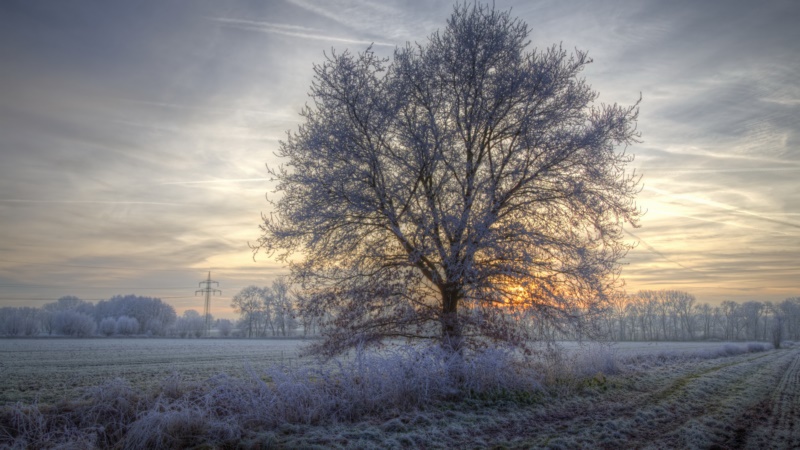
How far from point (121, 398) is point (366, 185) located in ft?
23.3

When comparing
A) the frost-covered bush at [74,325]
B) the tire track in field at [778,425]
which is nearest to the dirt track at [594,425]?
the tire track in field at [778,425]

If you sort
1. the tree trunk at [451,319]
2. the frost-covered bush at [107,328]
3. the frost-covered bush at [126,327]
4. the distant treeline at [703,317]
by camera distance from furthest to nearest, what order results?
the distant treeline at [703,317], the frost-covered bush at [126,327], the frost-covered bush at [107,328], the tree trunk at [451,319]

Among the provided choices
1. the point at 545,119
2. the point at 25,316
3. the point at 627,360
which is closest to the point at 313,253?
the point at 545,119

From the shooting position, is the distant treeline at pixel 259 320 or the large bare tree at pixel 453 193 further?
the distant treeline at pixel 259 320

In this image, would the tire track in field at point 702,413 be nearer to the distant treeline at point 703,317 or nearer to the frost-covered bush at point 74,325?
the frost-covered bush at point 74,325

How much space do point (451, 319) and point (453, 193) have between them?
3.44 metres

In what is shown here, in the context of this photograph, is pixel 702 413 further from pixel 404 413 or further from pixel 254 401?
pixel 254 401

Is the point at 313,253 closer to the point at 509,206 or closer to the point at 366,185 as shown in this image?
the point at 366,185

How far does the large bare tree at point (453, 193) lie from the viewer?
434 inches

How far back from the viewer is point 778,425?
798cm

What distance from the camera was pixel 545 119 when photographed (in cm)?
1135

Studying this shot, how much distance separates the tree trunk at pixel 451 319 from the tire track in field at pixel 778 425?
5758 mm

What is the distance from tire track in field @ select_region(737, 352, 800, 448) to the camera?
677 cm

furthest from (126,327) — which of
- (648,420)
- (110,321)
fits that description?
(648,420)
